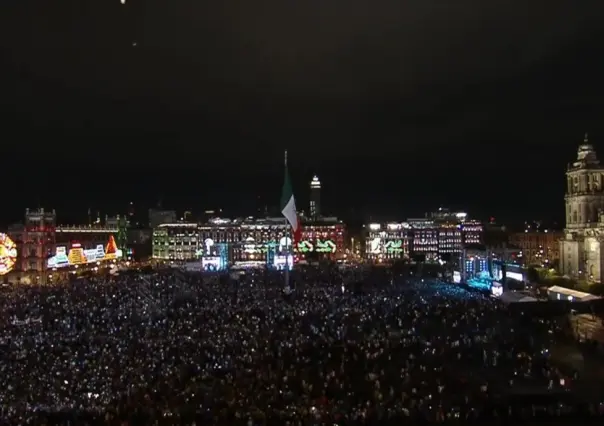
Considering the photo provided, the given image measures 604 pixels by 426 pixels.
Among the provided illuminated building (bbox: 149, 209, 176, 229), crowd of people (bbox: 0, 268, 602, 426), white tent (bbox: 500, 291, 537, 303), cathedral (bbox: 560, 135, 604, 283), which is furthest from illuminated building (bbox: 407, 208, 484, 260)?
crowd of people (bbox: 0, 268, 602, 426)

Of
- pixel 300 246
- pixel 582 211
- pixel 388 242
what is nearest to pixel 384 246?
pixel 388 242

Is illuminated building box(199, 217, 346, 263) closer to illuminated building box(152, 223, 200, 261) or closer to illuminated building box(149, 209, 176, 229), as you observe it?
illuminated building box(152, 223, 200, 261)

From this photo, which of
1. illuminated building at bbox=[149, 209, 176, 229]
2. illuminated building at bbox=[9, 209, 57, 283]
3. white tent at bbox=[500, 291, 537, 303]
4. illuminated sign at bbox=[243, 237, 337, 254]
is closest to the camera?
white tent at bbox=[500, 291, 537, 303]

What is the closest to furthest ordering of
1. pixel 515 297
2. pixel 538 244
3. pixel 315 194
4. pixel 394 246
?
1. pixel 515 297
2. pixel 538 244
3. pixel 394 246
4. pixel 315 194

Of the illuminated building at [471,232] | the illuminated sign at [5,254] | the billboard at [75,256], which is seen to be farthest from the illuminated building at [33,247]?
the illuminated building at [471,232]

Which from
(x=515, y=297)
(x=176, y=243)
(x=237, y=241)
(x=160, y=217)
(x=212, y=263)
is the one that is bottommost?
(x=212, y=263)

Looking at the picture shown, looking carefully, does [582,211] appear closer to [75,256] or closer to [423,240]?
[75,256]

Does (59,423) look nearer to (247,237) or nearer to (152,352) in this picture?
(152,352)
